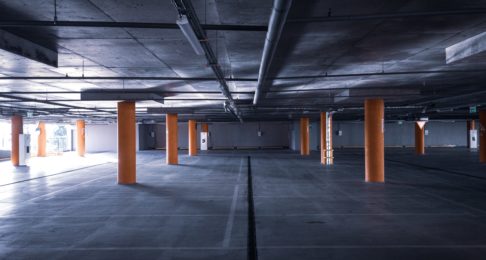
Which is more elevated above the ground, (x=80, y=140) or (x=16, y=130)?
(x=16, y=130)

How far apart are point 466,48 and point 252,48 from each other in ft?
15.4

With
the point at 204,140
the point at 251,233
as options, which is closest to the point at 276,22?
the point at 251,233

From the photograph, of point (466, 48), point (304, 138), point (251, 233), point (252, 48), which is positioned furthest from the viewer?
point (304, 138)

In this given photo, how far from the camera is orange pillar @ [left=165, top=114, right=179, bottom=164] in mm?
28364

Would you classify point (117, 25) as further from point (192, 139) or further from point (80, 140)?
point (80, 140)

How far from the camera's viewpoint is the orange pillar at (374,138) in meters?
17.1

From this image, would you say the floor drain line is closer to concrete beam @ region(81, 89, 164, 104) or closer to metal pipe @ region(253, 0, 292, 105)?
metal pipe @ region(253, 0, 292, 105)

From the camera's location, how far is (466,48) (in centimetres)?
856

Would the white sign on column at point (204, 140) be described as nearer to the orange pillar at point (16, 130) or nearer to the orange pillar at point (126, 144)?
the orange pillar at point (16, 130)

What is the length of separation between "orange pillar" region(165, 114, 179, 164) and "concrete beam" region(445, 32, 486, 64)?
21.8 m

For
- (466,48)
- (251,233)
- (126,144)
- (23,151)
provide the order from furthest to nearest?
(23,151), (126,144), (466,48), (251,233)

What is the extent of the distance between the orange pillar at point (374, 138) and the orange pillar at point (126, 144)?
34.3ft

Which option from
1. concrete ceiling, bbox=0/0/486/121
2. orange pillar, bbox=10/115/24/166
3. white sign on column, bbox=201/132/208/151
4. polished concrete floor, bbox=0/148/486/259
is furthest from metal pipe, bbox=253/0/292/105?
white sign on column, bbox=201/132/208/151

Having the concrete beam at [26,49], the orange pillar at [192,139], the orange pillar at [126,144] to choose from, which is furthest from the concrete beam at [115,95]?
the orange pillar at [192,139]
